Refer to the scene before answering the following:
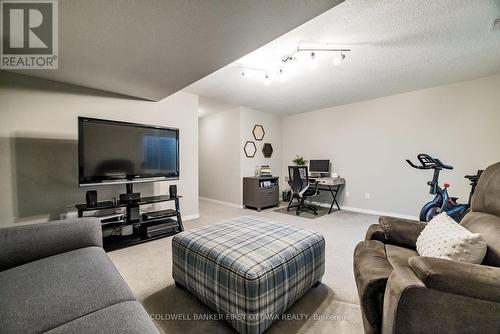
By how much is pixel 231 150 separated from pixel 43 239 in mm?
3864

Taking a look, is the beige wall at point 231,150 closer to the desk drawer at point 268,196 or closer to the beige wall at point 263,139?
the beige wall at point 263,139

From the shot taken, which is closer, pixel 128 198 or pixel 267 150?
pixel 128 198

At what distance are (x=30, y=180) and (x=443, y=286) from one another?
3.70 metres

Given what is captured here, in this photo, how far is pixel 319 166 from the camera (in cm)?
486

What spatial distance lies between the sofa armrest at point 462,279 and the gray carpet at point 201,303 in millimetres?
698

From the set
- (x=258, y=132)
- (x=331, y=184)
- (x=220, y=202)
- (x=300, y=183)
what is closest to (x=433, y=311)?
(x=300, y=183)

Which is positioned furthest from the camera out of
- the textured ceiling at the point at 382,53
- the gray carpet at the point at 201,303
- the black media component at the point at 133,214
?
the black media component at the point at 133,214

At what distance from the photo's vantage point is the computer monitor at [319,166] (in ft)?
15.6

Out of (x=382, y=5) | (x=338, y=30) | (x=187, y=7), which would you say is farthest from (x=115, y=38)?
(x=382, y=5)

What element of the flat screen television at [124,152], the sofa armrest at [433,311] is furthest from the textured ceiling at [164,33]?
the sofa armrest at [433,311]

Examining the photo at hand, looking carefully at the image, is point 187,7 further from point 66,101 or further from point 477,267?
point 66,101

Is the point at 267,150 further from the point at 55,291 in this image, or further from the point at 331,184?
the point at 55,291

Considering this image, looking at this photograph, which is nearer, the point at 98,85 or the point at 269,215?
the point at 98,85

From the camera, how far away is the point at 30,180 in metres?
2.34
